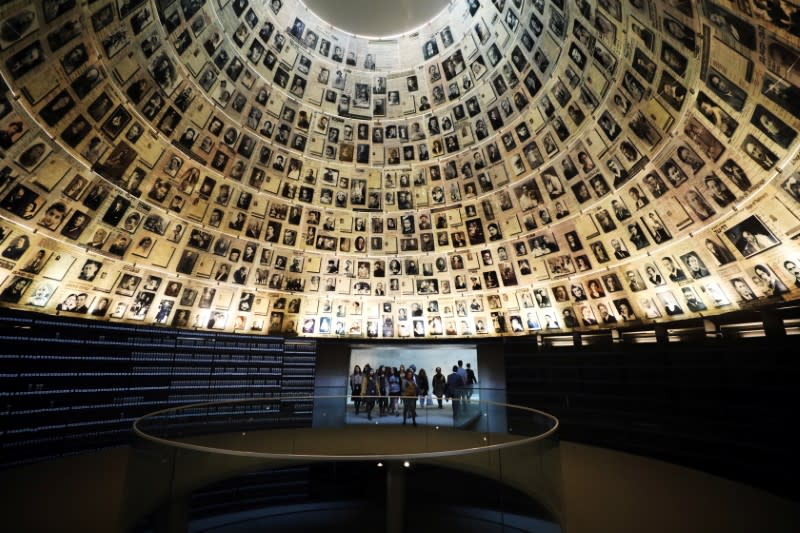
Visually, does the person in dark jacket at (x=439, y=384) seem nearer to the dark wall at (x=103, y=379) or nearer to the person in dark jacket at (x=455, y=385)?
the person in dark jacket at (x=455, y=385)

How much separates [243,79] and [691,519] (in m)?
14.0

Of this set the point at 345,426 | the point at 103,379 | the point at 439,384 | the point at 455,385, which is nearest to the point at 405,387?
the point at 439,384

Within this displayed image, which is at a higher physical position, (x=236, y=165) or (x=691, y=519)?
(x=236, y=165)

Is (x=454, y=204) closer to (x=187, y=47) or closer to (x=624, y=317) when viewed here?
(x=624, y=317)

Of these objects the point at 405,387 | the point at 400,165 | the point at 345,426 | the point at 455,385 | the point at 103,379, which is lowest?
the point at 345,426

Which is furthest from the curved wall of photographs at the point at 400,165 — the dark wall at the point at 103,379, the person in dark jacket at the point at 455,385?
the person in dark jacket at the point at 455,385

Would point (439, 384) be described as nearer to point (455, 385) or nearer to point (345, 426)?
point (455, 385)

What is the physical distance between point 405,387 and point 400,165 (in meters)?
7.99

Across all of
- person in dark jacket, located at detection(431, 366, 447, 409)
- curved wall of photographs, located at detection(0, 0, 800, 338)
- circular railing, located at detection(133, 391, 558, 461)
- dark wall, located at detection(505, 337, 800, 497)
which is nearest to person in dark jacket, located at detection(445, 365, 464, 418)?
person in dark jacket, located at detection(431, 366, 447, 409)

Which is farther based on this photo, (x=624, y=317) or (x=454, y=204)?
(x=454, y=204)

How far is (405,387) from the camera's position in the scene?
1312cm

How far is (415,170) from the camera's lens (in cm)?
1348

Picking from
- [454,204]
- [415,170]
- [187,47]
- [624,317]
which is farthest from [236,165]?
[624,317]

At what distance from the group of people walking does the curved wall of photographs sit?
1565 mm
